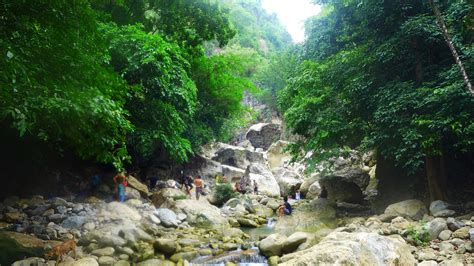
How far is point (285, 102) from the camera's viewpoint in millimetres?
19203

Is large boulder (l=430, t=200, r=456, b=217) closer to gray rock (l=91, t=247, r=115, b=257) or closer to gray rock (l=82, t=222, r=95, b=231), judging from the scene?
gray rock (l=91, t=247, r=115, b=257)

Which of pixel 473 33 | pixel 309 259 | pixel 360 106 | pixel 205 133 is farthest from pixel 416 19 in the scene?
pixel 205 133

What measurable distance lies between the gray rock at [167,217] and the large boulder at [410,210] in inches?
341

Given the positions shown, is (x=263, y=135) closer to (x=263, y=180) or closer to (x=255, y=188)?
(x=263, y=180)

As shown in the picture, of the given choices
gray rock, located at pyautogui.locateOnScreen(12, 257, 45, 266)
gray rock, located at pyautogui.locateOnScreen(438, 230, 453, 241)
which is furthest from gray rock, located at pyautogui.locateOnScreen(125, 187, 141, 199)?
gray rock, located at pyautogui.locateOnScreen(438, 230, 453, 241)

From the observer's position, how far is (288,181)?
1061 inches

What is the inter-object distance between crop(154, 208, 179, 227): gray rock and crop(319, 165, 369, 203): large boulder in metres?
8.86

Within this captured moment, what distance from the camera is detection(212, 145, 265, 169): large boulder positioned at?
32.2 m

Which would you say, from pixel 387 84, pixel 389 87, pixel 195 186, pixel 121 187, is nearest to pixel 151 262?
pixel 121 187

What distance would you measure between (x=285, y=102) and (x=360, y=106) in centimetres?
528

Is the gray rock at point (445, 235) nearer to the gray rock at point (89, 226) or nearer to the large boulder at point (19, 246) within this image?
the large boulder at point (19, 246)

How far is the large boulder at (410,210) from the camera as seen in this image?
40.5 ft

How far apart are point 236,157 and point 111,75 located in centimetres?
2533

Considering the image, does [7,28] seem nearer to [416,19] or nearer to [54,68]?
[54,68]
